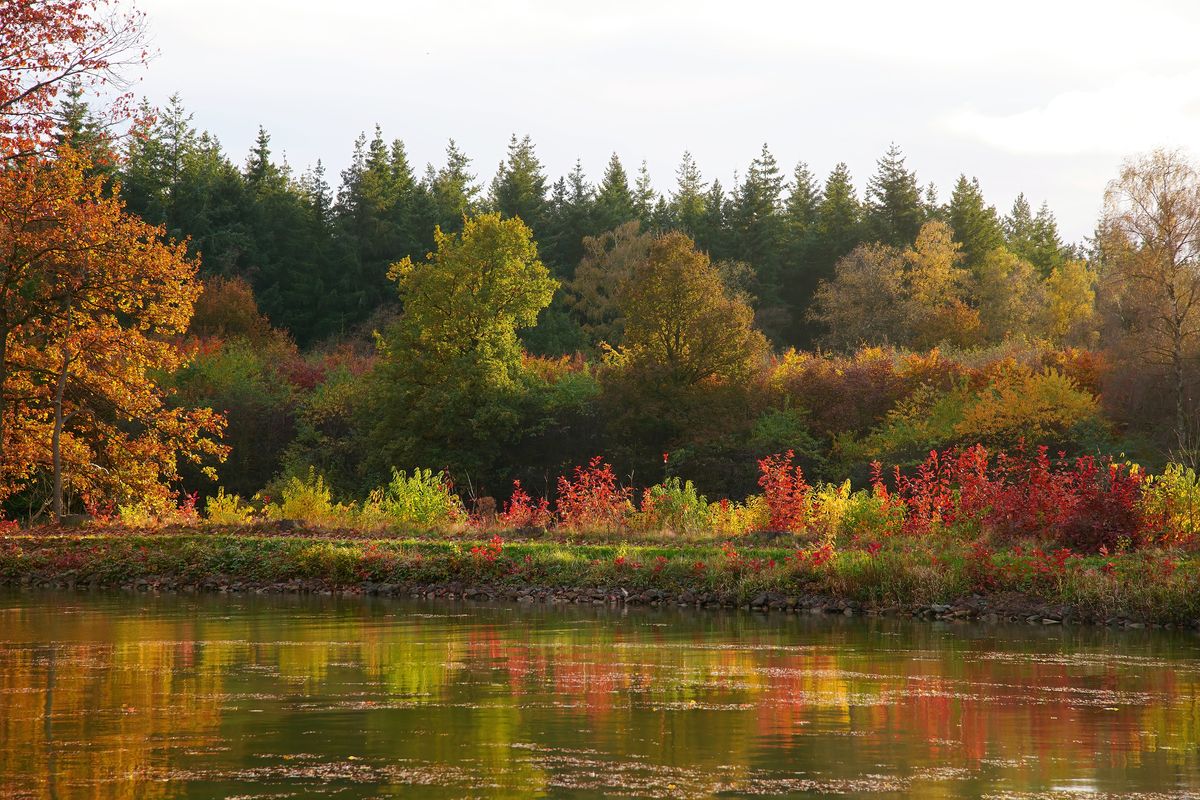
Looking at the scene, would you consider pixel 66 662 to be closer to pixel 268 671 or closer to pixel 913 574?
pixel 268 671

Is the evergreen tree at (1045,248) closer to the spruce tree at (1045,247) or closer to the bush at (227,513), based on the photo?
the spruce tree at (1045,247)

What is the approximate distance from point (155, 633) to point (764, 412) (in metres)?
24.1

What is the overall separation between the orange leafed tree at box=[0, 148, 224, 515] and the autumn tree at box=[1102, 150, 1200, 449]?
26715 millimetres

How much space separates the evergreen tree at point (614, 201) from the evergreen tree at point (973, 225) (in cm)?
1879

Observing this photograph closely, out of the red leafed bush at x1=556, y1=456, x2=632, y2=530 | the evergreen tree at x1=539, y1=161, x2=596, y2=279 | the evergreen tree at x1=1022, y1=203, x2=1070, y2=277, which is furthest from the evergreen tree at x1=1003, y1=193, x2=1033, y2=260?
the red leafed bush at x1=556, y1=456, x2=632, y2=530

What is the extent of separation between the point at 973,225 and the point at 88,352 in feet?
174

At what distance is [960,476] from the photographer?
21.9 m

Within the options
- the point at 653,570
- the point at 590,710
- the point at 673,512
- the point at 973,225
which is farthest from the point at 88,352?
the point at 973,225

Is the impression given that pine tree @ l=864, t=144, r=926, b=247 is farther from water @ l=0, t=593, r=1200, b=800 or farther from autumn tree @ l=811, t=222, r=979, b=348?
water @ l=0, t=593, r=1200, b=800

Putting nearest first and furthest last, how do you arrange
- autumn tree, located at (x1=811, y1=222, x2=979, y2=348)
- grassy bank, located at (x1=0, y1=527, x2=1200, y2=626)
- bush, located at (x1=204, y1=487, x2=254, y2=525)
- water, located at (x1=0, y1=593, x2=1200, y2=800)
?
water, located at (x1=0, y1=593, x2=1200, y2=800) < grassy bank, located at (x1=0, y1=527, x2=1200, y2=626) < bush, located at (x1=204, y1=487, x2=254, y2=525) < autumn tree, located at (x1=811, y1=222, x2=979, y2=348)

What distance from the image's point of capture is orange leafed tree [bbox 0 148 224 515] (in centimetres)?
2811

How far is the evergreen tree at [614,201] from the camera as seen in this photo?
71.7 metres

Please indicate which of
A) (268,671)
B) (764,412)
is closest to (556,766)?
(268,671)

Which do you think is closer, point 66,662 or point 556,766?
point 556,766
